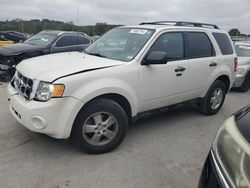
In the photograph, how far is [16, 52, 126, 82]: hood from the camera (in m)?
3.44

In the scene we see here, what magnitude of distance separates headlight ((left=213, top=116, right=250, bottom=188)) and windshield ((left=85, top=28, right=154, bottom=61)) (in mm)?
2234

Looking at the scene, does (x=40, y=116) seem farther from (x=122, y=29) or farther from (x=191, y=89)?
(x=191, y=89)

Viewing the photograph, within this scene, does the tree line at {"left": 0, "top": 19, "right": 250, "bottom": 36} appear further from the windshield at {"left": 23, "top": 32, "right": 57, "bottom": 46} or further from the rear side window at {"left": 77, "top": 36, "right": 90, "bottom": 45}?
the windshield at {"left": 23, "top": 32, "right": 57, "bottom": 46}

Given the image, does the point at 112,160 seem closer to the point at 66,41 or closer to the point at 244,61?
the point at 244,61

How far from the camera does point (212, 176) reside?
194cm

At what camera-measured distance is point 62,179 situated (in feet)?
10.3

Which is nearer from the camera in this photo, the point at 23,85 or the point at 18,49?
the point at 23,85

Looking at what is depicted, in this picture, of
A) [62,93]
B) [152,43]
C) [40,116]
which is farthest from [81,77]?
[152,43]

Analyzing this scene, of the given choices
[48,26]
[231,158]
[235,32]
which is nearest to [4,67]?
[231,158]

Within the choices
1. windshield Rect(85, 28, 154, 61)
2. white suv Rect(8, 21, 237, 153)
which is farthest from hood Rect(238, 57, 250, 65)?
windshield Rect(85, 28, 154, 61)

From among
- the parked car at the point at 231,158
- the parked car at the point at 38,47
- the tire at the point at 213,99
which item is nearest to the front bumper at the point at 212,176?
the parked car at the point at 231,158

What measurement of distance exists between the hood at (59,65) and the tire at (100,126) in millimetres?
488

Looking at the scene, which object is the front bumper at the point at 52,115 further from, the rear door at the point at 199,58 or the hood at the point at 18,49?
the hood at the point at 18,49

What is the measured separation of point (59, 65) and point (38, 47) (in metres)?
5.35
